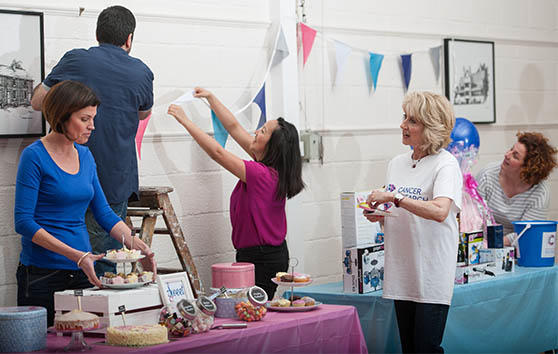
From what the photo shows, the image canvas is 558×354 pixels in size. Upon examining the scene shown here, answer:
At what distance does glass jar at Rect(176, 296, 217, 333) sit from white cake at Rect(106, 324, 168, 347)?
0.41 feet

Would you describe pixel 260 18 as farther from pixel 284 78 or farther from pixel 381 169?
pixel 381 169

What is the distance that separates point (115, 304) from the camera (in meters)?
2.53

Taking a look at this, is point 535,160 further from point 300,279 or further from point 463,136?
point 300,279

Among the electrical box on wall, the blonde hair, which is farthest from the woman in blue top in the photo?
the electrical box on wall

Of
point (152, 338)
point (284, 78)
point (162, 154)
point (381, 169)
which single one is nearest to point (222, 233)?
point (162, 154)

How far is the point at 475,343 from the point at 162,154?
1750mm

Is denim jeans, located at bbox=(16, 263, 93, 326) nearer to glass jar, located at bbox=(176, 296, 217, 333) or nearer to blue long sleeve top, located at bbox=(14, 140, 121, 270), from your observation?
blue long sleeve top, located at bbox=(14, 140, 121, 270)

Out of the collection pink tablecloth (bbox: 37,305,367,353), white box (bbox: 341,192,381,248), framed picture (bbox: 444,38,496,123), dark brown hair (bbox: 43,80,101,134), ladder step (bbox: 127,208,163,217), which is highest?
framed picture (bbox: 444,38,496,123)

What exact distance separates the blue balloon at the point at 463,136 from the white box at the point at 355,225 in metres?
1.11

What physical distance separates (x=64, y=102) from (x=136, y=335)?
2.90 ft

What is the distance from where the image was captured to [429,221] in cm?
312

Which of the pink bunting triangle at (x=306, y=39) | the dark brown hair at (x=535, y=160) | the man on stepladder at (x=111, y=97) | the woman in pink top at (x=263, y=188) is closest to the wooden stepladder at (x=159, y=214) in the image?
the man on stepladder at (x=111, y=97)

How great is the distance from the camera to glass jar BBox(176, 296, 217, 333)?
2.56 meters

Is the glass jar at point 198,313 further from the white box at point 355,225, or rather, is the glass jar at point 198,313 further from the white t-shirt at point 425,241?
the white box at point 355,225
